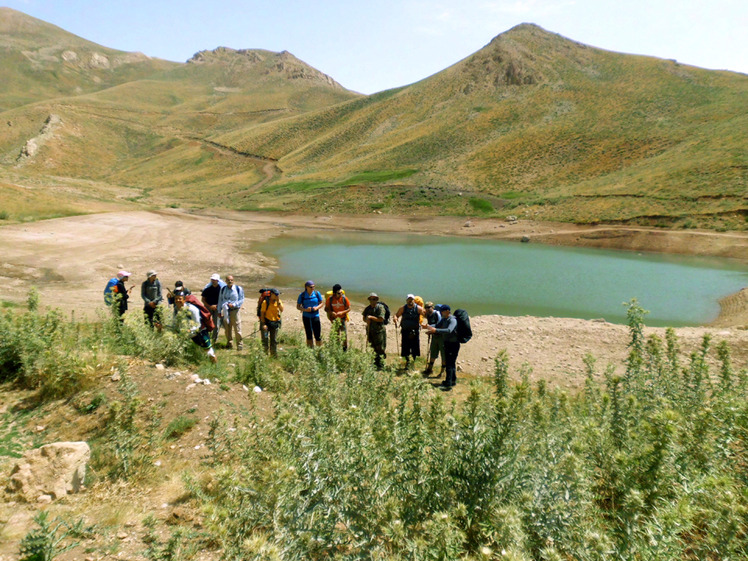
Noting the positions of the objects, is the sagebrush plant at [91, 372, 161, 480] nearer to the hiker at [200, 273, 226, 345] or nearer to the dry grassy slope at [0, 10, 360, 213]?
the hiker at [200, 273, 226, 345]

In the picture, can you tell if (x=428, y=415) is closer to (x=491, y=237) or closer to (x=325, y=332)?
(x=325, y=332)

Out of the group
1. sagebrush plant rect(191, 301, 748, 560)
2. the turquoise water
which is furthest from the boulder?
the turquoise water

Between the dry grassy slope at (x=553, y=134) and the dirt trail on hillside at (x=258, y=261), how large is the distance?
22.0 feet

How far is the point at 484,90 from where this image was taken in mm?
82750

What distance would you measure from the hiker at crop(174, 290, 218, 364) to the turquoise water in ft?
33.3

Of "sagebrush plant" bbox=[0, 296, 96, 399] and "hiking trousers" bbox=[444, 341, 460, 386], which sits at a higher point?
"sagebrush plant" bbox=[0, 296, 96, 399]

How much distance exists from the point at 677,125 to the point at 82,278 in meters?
72.1

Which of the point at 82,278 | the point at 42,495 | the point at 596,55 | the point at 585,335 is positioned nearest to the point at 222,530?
the point at 42,495

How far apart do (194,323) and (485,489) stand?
5.70 metres

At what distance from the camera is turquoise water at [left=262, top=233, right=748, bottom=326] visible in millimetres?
17031

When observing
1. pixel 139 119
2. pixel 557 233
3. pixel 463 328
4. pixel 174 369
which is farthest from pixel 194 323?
pixel 139 119

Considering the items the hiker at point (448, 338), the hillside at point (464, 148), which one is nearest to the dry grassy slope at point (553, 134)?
the hillside at point (464, 148)

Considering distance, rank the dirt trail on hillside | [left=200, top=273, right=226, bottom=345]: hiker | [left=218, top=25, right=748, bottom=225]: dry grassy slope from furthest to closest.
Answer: [left=218, top=25, right=748, bottom=225]: dry grassy slope
the dirt trail on hillside
[left=200, top=273, right=226, bottom=345]: hiker

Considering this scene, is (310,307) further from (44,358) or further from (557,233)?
(557,233)
